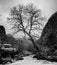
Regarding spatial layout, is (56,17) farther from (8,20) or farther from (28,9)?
(8,20)

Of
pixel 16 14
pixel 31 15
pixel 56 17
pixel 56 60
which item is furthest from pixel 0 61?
pixel 56 17

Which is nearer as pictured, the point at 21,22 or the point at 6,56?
the point at 6,56

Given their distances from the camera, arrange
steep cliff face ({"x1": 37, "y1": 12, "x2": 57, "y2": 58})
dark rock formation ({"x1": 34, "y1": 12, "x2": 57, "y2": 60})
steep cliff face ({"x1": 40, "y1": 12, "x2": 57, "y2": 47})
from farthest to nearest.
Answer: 1. steep cliff face ({"x1": 40, "y1": 12, "x2": 57, "y2": 47})
2. steep cliff face ({"x1": 37, "y1": 12, "x2": 57, "y2": 58})
3. dark rock formation ({"x1": 34, "y1": 12, "x2": 57, "y2": 60})

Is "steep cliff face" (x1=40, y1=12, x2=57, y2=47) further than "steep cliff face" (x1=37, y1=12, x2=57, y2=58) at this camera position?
Yes

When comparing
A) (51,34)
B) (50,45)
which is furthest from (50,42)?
(51,34)

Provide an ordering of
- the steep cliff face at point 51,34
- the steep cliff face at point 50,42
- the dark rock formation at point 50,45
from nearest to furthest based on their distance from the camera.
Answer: the dark rock formation at point 50,45 → the steep cliff face at point 50,42 → the steep cliff face at point 51,34

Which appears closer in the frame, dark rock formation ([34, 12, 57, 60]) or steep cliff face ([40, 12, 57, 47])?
dark rock formation ([34, 12, 57, 60])

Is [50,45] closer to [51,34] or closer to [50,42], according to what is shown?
[50,42]

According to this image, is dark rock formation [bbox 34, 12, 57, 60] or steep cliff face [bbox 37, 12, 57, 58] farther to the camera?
steep cliff face [bbox 37, 12, 57, 58]

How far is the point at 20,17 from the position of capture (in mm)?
16906

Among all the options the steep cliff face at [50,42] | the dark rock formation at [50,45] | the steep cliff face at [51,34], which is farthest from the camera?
the steep cliff face at [51,34]

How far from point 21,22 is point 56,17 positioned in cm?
894

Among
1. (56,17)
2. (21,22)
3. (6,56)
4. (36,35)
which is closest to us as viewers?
(6,56)

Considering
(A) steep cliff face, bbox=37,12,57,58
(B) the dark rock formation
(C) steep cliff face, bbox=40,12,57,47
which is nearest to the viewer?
(B) the dark rock formation
